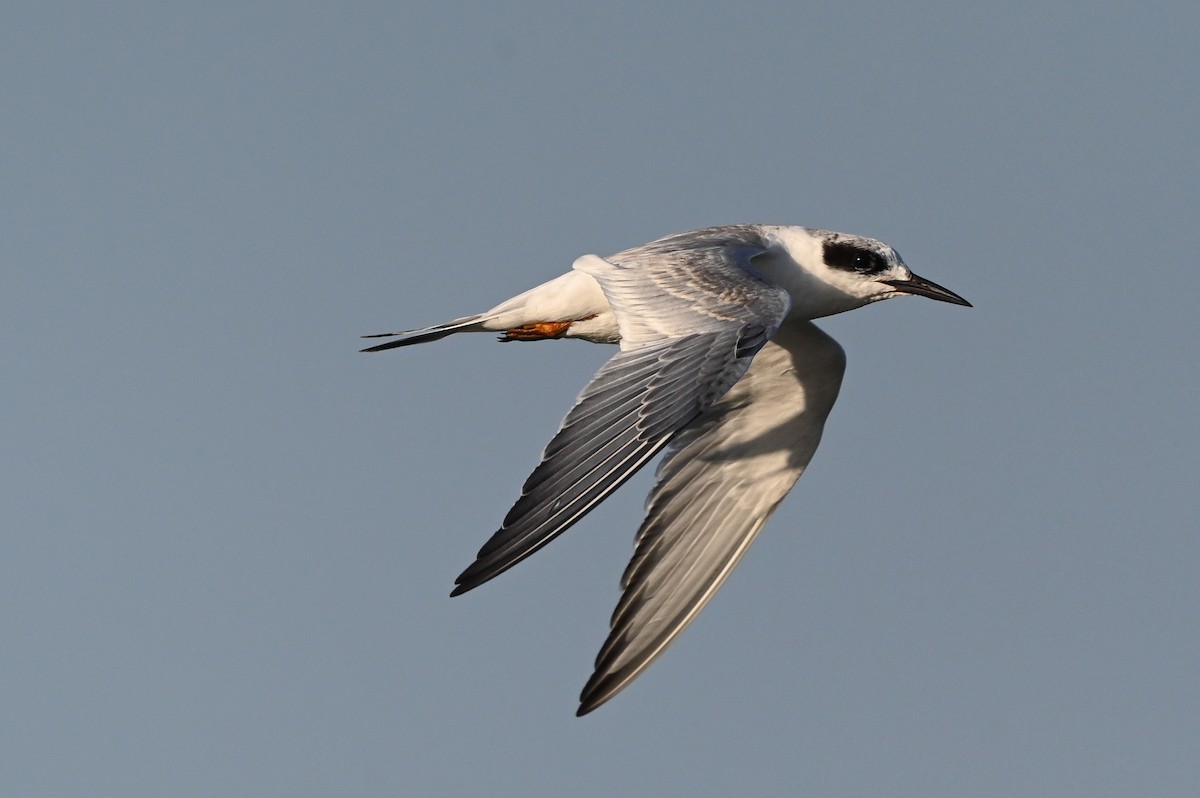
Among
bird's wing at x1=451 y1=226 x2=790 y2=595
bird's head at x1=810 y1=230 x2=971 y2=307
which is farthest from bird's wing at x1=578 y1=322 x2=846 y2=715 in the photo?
bird's wing at x1=451 y1=226 x2=790 y2=595

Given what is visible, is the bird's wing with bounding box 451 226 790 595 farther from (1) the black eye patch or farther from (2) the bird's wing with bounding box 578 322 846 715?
(2) the bird's wing with bounding box 578 322 846 715

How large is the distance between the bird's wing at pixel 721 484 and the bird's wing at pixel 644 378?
214 cm

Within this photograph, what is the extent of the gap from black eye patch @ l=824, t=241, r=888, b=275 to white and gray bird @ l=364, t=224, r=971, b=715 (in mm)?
12

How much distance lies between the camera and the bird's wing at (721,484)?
39.5 feet

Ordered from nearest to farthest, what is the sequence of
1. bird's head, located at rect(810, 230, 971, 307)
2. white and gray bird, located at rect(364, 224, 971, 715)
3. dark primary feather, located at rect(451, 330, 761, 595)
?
dark primary feather, located at rect(451, 330, 761, 595)
white and gray bird, located at rect(364, 224, 971, 715)
bird's head, located at rect(810, 230, 971, 307)

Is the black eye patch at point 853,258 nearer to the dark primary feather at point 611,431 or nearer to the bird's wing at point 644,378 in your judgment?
the bird's wing at point 644,378

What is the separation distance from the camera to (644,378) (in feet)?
31.1

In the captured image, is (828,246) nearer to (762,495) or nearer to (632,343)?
(762,495)

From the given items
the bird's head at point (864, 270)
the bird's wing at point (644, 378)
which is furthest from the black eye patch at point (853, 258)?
the bird's wing at point (644, 378)

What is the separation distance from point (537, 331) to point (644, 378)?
2.96 meters

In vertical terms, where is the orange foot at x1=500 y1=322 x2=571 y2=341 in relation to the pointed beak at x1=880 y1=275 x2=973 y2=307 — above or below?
above

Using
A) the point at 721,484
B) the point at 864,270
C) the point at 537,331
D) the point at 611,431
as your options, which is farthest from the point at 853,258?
the point at 611,431

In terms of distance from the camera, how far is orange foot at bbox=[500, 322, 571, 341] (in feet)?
40.1

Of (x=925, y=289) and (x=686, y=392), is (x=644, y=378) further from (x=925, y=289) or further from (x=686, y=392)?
(x=925, y=289)
